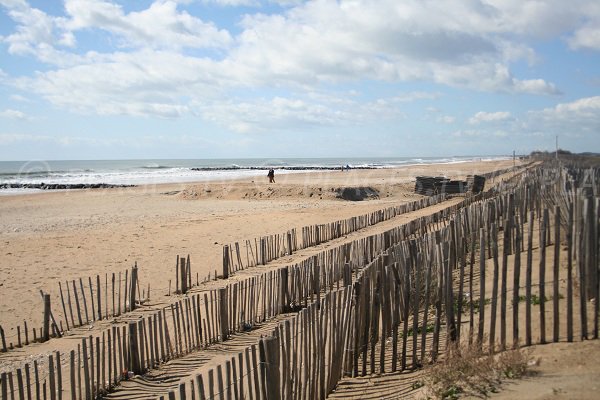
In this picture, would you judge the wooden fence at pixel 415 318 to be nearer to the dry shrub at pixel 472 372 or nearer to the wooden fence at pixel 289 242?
the dry shrub at pixel 472 372

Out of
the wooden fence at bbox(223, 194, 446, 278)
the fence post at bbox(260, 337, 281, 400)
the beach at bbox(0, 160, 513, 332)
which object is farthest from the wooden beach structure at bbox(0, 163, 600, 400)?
the wooden fence at bbox(223, 194, 446, 278)

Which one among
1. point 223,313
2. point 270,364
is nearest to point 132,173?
point 223,313

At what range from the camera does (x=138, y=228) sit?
17.4 m

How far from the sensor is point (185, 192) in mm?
30422

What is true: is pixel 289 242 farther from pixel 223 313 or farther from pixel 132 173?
pixel 132 173

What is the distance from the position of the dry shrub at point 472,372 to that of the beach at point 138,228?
19.9 ft

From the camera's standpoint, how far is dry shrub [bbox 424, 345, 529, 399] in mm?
3868

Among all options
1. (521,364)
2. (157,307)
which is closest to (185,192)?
(157,307)

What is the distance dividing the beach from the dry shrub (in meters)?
6.07

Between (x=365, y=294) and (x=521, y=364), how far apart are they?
1.61 meters

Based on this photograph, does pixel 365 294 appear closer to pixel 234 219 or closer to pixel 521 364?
pixel 521 364

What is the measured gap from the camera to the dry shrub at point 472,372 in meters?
3.87

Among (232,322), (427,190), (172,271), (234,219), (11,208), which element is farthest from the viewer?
(427,190)

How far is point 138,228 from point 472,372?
15.1 m
